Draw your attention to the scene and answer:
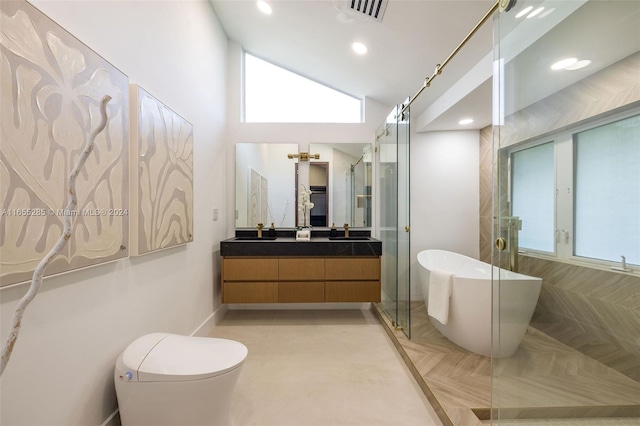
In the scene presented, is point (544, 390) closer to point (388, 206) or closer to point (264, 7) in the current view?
point (388, 206)

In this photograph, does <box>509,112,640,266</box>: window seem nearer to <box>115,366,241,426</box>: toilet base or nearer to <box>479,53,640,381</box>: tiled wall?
<box>479,53,640,381</box>: tiled wall

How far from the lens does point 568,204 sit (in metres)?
1.55

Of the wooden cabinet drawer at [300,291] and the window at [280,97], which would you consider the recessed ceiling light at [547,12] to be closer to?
the window at [280,97]

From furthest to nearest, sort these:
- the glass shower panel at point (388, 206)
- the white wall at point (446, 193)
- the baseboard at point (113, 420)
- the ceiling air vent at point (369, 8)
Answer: the white wall at point (446, 193) < the glass shower panel at point (388, 206) < the ceiling air vent at point (369, 8) < the baseboard at point (113, 420)

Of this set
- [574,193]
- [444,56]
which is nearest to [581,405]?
[574,193]

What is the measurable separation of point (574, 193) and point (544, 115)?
19.8 inches

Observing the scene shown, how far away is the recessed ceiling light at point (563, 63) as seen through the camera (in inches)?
58.3

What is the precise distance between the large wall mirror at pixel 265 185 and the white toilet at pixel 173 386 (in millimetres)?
1982

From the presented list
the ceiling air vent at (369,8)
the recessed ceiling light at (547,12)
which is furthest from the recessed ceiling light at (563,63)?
the ceiling air vent at (369,8)

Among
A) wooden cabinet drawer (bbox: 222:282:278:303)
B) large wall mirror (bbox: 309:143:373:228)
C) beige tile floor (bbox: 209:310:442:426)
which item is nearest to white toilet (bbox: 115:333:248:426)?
beige tile floor (bbox: 209:310:442:426)

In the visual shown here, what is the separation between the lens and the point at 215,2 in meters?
2.45

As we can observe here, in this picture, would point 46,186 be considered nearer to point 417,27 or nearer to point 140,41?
point 140,41

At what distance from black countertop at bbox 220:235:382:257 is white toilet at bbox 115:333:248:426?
1.39 metres

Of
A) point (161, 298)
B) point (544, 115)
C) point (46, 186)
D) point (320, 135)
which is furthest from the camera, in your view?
point (320, 135)
